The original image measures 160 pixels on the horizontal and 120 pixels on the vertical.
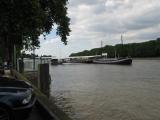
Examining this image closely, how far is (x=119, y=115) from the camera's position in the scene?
18.0 meters

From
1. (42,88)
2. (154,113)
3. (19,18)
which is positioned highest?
(19,18)

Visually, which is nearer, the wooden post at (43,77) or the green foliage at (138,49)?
the wooden post at (43,77)

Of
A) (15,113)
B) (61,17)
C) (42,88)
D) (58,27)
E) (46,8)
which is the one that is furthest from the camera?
(58,27)

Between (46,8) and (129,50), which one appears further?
A: (129,50)

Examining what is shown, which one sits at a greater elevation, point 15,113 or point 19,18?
point 19,18

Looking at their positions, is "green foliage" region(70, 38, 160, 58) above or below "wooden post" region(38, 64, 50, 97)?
above

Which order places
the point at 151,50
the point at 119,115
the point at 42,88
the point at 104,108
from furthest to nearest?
the point at 151,50, the point at 104,108, the point at 119,115, the point at 42,88

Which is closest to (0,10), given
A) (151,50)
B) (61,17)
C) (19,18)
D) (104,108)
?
(19,18)

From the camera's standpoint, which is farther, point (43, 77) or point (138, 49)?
point (138, 49)

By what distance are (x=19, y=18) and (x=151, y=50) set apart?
145876mm

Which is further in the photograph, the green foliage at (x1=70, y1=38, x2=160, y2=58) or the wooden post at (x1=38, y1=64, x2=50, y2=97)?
the green foliage at (x1=70, y1=38, x2=160, y2=58)

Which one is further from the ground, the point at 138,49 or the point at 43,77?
the point at 138,49

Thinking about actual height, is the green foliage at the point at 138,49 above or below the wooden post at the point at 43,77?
above

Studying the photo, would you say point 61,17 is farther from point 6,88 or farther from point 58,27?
point 6,88
